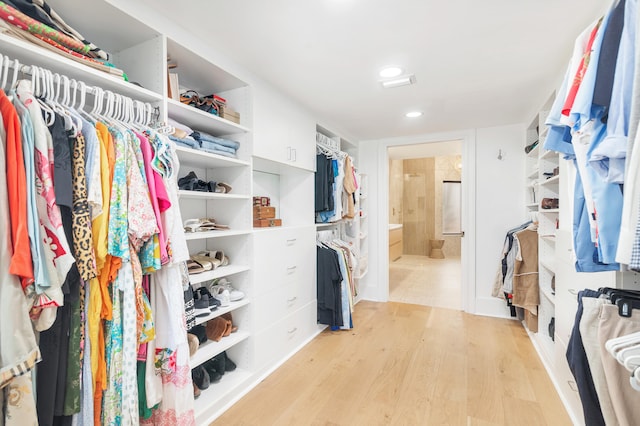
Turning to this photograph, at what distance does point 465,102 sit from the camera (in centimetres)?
264

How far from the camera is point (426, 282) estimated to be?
16.3 ft

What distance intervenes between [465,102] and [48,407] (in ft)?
10.3

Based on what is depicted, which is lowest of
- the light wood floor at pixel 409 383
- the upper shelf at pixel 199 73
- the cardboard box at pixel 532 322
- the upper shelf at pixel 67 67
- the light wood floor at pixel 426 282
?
the light wood floor at pixel 426 282

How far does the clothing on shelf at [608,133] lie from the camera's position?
0.75 meters

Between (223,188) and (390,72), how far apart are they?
138 centimetres

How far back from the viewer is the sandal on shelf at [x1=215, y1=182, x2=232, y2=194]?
80.8 inches

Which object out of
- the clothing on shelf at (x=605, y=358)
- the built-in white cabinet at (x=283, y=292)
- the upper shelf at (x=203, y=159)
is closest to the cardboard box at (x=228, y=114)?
the upper shelf at (x=203, y=159)

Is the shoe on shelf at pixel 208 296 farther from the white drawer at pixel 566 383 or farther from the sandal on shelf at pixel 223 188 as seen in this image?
the white drawer at pixel 566 383

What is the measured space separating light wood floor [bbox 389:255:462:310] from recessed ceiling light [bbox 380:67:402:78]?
2.88 metres

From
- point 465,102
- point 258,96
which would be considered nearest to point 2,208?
point 258,96

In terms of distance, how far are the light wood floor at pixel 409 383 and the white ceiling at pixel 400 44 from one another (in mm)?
2119

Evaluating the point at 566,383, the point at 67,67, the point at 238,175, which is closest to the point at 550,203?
the point at 566,383

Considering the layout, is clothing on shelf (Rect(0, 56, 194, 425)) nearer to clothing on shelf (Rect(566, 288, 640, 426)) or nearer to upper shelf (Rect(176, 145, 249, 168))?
upper shelf (Rect(176, 145, 249, 168))

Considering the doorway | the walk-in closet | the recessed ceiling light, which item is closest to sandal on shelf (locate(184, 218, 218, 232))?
the walk-in closet
